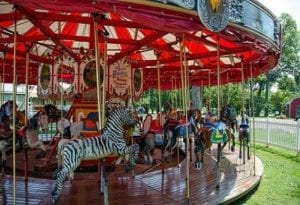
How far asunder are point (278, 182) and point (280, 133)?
5730 millimetres

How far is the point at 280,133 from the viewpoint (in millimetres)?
13383

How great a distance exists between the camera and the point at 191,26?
455 centimetres

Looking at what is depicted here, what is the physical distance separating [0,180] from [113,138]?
298 centimetres

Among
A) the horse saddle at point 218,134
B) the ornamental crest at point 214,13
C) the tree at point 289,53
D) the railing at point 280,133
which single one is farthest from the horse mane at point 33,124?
the tree at point 289,53

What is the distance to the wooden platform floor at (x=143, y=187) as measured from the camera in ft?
17.4

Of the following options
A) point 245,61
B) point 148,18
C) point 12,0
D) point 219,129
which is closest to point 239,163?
point 245,61

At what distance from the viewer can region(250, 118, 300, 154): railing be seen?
1213cm

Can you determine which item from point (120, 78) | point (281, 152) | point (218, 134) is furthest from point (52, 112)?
point (281, 152)

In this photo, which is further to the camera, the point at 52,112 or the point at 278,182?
the point at 52,112

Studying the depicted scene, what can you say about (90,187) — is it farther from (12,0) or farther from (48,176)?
(12,0)

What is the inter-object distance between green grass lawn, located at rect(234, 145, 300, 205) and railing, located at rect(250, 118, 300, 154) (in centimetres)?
47

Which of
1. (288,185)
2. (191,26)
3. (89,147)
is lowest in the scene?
(288,185)

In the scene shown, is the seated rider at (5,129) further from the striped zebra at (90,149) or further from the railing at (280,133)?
the railing at (280,133)

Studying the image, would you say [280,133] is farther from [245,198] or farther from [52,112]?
[52,112]
